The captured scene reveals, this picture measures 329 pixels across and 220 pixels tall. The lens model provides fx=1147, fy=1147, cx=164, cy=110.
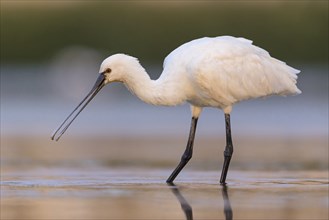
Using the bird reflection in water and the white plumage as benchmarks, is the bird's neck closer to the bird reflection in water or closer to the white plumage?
the white plumage

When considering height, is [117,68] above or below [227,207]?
above

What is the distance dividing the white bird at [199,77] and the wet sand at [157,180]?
624 millimetres

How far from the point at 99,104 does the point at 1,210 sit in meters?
14.0

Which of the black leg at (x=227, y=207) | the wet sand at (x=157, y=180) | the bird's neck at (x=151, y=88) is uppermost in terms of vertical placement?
the bird's neck at (x=151, y=88)

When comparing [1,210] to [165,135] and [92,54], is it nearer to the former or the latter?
[165,135]

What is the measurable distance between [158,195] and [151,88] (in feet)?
6.30

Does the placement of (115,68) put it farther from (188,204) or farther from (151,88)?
(188,204)

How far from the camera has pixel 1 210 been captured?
10195 mm

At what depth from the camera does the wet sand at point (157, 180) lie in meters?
10.2

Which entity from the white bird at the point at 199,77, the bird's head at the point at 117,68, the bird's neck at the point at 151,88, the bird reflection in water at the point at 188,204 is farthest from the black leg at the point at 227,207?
the bird's head at the point at 117,68

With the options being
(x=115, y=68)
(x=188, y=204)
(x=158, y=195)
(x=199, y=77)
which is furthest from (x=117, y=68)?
(x=188, y=204)

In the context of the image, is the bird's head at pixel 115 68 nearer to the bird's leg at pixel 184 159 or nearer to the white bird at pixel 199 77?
the white bird at pixel 199 77

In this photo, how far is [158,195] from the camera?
11250 mm

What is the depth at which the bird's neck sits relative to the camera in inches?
504
